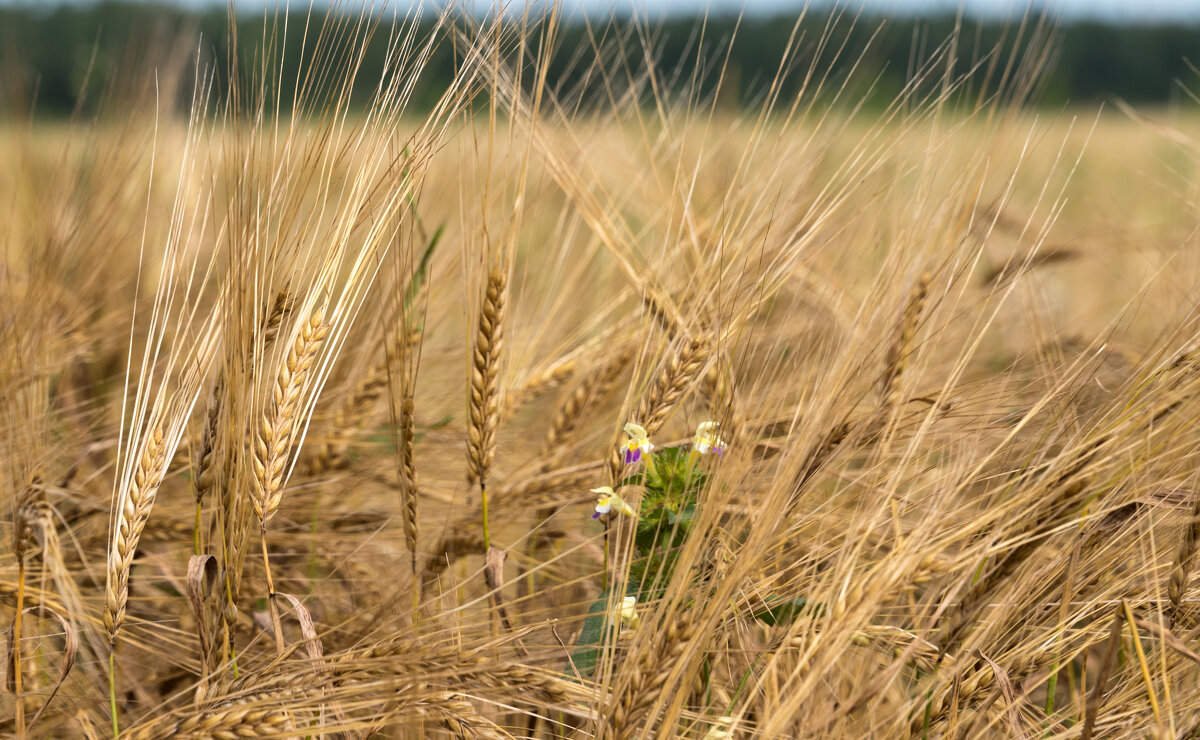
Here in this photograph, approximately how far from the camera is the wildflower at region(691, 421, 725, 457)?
783 millimetres

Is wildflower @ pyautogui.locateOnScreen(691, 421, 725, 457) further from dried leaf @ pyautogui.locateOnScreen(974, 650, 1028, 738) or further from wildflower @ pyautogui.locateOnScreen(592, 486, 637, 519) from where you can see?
dried leaf @ pyautogui.locateOnScreen(974, 650, 1028, 738)

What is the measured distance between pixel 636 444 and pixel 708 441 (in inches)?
3.1

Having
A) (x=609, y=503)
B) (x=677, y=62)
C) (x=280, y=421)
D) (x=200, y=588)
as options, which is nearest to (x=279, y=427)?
(x=280, y=421)

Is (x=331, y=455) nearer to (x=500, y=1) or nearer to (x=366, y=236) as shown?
(x=366, y=236)

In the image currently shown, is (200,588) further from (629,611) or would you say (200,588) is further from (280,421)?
(629,611)

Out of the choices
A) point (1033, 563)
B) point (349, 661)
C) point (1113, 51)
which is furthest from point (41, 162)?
point (1113, 51)

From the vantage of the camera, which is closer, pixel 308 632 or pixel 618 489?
pixel 308 632

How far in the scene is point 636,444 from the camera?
2.68 feet

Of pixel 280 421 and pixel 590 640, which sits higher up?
pixel 280 421

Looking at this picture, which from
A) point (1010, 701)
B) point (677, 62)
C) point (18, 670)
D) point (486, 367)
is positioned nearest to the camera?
point (1010, 701)

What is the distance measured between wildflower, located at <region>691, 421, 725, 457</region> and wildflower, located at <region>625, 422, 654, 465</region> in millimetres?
51

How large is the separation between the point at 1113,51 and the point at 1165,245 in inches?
1418

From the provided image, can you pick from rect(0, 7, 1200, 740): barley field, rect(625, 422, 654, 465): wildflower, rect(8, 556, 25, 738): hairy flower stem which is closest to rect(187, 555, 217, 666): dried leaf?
rect(0, 7, 1200, 740): barley field

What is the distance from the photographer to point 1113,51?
31500 mm
